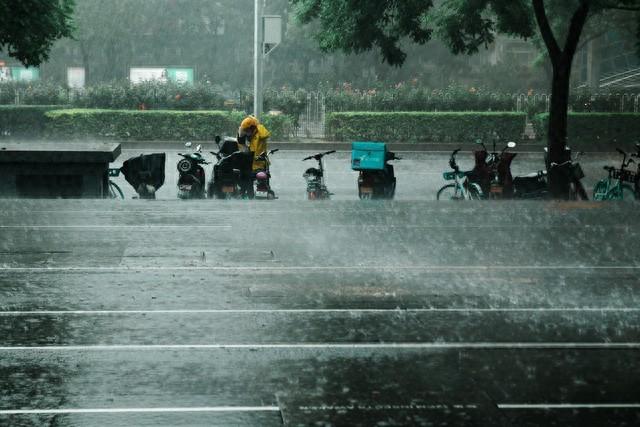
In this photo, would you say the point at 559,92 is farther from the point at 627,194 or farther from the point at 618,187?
the point at 627,194

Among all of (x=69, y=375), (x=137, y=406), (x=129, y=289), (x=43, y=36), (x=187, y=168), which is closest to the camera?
(x=137, y=406)

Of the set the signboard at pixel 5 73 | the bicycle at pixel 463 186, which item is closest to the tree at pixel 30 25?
the bicycle at pixel 463 186

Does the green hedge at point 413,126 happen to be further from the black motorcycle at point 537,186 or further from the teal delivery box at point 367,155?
the teal delivery box at point 367,155

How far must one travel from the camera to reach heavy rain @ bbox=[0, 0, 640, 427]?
8.45 m

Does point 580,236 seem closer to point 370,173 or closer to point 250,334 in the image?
point 370,173

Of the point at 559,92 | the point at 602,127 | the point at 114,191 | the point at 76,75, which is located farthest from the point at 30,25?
the point at 76,75

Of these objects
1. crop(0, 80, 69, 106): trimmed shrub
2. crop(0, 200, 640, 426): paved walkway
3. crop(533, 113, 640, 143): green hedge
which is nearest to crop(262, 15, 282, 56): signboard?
crop(533, 113, 640, 143): green hedge

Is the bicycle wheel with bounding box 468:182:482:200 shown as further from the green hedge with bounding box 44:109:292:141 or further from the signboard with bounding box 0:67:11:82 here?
the signboard with bounding box 0:67:11:82

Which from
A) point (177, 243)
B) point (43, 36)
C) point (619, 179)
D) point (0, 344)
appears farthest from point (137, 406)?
point (43, 36)

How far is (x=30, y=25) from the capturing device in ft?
82.3

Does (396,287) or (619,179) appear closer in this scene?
(396,287)

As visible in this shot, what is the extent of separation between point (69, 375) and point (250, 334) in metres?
2.02

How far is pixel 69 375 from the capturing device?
29.5 ft

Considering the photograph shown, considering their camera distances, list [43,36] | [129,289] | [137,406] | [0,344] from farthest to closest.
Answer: [43,36] → [129,289] → [0,344] → [137,406]
